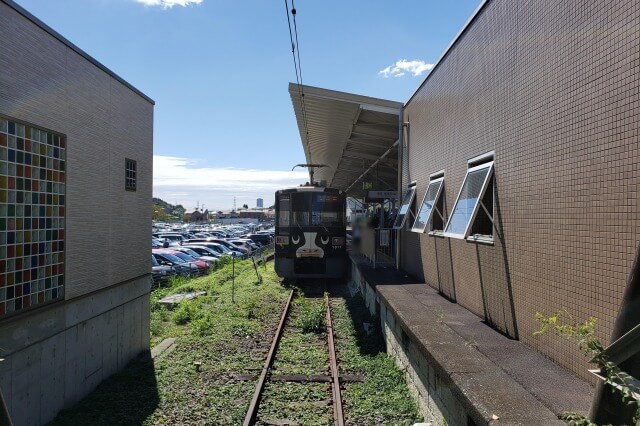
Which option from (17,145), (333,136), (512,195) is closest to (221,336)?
(17,145)

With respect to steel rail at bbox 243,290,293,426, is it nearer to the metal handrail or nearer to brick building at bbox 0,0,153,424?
brick building at bbox 0,0,153,424

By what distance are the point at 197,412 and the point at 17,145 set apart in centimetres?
379

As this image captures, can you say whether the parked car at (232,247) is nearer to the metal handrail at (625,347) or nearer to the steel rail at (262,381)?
the steel rail at (262,381)

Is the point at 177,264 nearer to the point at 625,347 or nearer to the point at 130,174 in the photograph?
the point at 130,174

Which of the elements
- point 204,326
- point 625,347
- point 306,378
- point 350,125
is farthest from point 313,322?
point 625,347

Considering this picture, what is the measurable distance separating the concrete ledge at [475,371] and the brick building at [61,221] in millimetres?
4427

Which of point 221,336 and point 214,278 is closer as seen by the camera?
point 221,336

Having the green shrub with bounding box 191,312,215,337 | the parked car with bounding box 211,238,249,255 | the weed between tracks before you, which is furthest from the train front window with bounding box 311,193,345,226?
the parked car with bounding box 211,238,249,255

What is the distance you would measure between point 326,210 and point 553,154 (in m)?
11.9

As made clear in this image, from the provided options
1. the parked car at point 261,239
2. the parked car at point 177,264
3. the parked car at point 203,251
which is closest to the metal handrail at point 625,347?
the parked car at point 177,264

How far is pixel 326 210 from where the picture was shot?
16594mm

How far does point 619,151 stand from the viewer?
384 cm

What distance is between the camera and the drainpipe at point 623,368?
2736mm

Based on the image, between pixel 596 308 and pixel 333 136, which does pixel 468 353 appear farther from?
pixel 333 136
